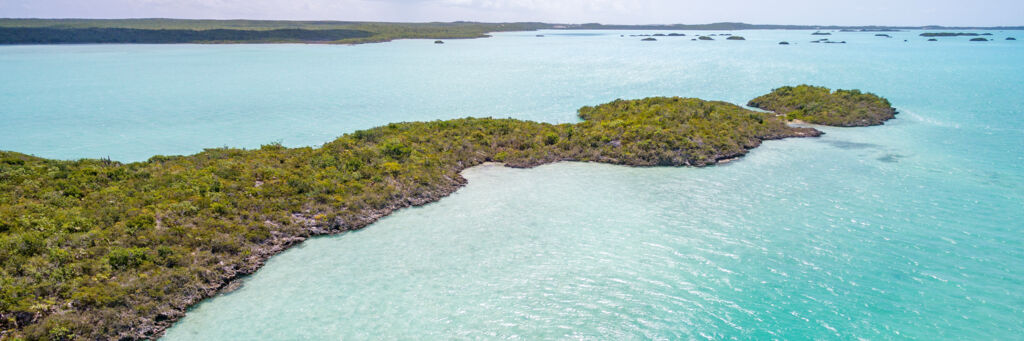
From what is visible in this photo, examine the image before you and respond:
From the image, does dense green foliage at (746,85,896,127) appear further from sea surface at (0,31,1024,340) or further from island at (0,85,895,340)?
island at (0,85,895,340)

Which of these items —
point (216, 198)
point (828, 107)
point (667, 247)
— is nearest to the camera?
point (667, 247)

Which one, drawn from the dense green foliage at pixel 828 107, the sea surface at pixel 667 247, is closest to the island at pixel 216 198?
the sea surface at pixel 667 247

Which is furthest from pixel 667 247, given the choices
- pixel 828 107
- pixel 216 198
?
pixel 828 107

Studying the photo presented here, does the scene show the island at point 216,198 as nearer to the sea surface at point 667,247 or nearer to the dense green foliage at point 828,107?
the sea surface at point 667,247

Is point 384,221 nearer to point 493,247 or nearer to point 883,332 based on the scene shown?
point 493,247

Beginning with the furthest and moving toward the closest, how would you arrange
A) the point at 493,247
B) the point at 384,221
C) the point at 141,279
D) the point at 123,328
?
1. the point at 384,221
2. the point at 493,247
3. the point at 141,279
4. the point at 123,328

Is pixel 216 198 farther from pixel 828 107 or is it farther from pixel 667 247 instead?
pixel 828 107

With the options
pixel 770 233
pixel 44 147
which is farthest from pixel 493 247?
pixel 44 147
